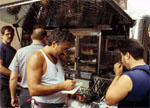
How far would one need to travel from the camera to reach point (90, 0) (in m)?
1.61

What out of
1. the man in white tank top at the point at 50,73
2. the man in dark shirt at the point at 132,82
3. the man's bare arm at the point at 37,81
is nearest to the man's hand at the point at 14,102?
the man in white tank top at the point at 50,73

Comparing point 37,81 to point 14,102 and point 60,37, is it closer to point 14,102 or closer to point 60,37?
point 60,37

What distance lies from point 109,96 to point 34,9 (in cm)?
139

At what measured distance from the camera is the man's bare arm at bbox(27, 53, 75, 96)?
1.33 m

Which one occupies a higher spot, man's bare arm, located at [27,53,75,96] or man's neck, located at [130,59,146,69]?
man's neck, located at [130,59,146,69]

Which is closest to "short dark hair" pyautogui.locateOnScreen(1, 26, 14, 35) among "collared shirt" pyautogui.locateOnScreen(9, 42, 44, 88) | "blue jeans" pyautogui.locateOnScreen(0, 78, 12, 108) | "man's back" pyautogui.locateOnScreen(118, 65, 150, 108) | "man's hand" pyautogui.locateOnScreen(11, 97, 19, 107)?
"collared shirt" pyautogui.locateOnScreen(9, 42, 44, 88)

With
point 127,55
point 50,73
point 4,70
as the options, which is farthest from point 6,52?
point 127,55

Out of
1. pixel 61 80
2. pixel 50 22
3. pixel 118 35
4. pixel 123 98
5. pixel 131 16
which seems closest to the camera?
pixel 123 98

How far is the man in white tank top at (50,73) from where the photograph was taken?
1.35 meters

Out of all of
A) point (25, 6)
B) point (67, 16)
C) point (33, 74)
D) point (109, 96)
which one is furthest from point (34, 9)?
point (109, 96)

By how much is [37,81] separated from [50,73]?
16 centimetres

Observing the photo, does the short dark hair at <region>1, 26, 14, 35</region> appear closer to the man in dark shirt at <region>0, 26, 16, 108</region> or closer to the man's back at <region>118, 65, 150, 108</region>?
the man in dark shirt at <region>0, 26, 16, 108</region>

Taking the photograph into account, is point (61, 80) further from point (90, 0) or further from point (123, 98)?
point (90, 0)

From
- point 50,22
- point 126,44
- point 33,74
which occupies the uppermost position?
point 50,22
